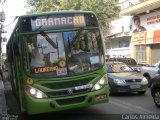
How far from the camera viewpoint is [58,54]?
31.2ft

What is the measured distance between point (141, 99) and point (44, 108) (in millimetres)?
5380

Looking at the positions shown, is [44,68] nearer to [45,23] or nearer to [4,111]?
[45,23]

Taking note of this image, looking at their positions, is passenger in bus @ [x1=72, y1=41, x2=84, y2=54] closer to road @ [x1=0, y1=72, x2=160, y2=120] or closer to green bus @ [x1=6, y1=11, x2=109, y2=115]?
green bus @ [x1=6, y1=11, x2=109, y2=115]

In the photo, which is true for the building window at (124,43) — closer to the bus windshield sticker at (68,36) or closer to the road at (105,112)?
the road at (105,112)

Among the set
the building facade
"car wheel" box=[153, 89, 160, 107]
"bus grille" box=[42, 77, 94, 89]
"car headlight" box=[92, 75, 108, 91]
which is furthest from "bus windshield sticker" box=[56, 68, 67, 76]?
the building facade

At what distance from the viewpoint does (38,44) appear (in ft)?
30.9

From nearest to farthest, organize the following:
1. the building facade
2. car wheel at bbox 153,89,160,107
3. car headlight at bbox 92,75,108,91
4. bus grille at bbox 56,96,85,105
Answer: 1. bus grille at bbox 56,96,85,105
2. car headlight at bbox 92,75,108,91
3. car wheel at bbox 153,89,160,107
4. the building facade

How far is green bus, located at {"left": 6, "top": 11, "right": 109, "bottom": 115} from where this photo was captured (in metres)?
9.34

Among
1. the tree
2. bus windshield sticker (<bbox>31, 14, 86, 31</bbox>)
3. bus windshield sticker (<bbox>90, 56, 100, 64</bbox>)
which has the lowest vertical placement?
bus windshield sticker (<bbox>90, 56, 100, 64</bbox>)

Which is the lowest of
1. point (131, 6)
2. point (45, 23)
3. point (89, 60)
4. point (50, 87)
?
point (50, 87)

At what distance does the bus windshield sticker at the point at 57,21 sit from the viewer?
9.60m

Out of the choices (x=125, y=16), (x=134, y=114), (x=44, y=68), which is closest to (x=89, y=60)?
(x=44, y=68)

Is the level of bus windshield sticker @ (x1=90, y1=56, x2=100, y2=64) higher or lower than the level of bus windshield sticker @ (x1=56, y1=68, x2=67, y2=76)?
higher

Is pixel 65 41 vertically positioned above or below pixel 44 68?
above
